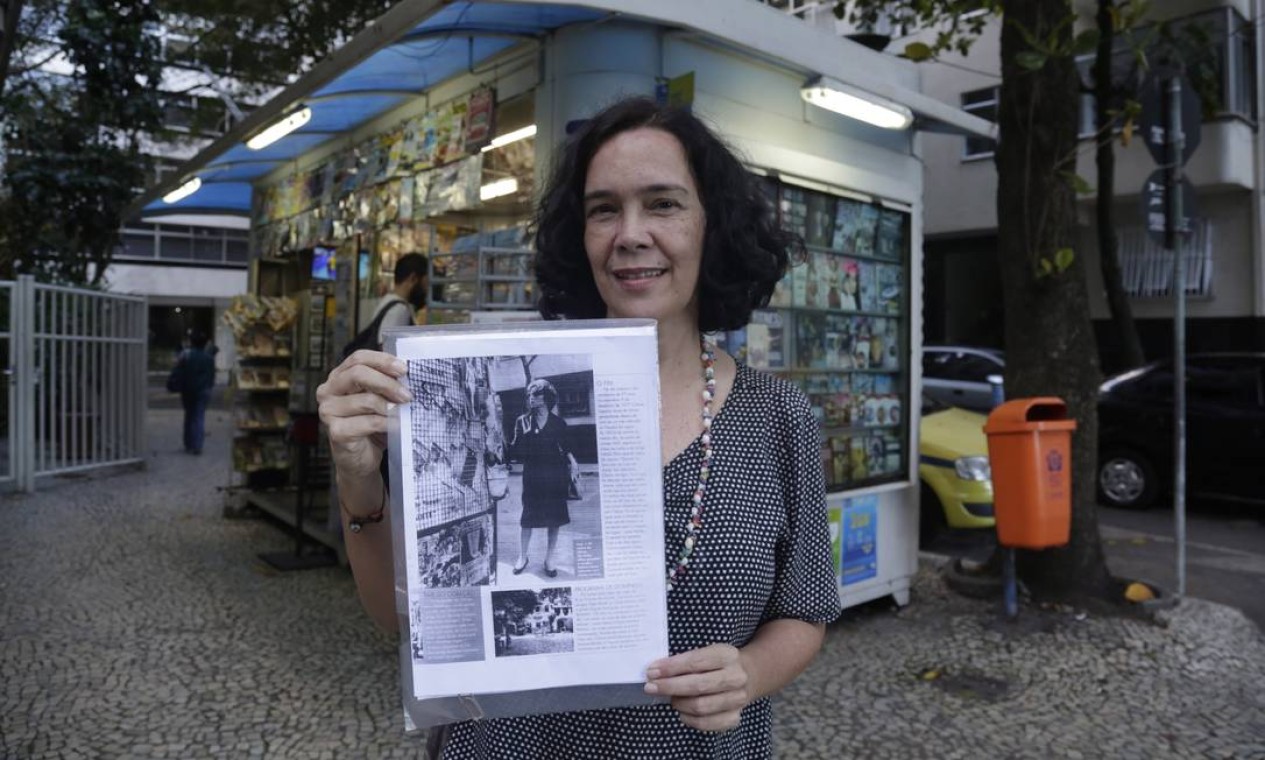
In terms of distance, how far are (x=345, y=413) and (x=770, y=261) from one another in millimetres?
799

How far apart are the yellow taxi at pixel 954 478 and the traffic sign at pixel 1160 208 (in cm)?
195

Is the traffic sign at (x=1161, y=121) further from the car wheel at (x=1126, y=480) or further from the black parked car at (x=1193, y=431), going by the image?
the car wheel at (x=1126, y=480)

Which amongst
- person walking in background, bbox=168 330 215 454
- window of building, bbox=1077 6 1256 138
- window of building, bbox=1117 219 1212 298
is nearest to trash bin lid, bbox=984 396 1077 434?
window of building, bbox=1077 6 1256 138

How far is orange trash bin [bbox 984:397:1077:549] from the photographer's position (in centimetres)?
487

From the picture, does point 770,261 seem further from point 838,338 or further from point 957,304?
point 957,304

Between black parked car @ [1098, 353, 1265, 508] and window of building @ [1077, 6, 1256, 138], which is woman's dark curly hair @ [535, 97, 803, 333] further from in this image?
window of building @ [1077, 6, 1256, 138]

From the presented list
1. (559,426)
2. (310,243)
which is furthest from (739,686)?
(310,243)

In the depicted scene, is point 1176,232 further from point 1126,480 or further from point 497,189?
point 1126,480

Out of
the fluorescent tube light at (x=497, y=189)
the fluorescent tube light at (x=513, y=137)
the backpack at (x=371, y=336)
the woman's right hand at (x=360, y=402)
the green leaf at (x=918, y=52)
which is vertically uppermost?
the green leaf at (x=918, y=52)

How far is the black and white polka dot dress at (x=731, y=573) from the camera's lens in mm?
1317

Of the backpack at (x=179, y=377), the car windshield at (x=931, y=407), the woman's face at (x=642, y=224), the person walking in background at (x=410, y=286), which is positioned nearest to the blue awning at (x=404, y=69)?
the person walking in background at (x=410, y=286)

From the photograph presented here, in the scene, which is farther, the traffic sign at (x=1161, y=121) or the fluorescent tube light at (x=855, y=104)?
the traffic sign at (x=1161, y=121)

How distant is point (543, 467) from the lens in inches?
44.1

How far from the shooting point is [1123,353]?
1263 centimetres
